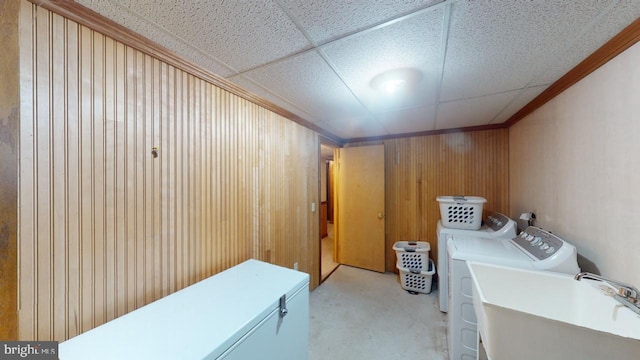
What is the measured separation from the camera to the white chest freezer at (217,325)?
78 centimetres

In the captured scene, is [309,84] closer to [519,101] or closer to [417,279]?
[519,101]

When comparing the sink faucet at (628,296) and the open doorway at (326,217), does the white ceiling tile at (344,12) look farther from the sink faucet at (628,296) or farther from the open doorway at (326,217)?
the open doorway at (326,217)

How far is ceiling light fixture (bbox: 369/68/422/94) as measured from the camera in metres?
1.42

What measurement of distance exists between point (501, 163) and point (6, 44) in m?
4.00

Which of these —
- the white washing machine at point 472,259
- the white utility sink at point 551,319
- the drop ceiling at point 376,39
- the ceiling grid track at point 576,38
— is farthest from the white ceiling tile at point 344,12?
the white washing machine at point 472,259

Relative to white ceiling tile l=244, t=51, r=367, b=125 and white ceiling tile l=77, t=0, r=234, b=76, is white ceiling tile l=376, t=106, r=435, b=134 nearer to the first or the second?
white ceiling tile l=244, t=51, r=367, b=125

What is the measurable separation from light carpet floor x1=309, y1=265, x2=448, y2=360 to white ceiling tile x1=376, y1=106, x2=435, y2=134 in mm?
2197

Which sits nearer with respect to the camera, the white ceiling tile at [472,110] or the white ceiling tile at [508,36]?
the white ceiling tile at [508,36]

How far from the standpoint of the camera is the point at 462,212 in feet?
7.69

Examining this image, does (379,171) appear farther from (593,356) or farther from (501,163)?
(593,356)

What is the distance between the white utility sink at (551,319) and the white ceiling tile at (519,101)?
1.43 m

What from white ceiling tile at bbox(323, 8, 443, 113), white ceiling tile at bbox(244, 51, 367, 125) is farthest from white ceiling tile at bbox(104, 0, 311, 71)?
white ceiling tile at bbox(323, 8, 443, 113)

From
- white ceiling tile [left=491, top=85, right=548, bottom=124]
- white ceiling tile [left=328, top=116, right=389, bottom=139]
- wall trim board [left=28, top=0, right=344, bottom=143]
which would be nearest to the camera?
wall trim board [left=28, top=0, right=344, bottom=143]

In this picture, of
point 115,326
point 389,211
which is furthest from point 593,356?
point 389,211
